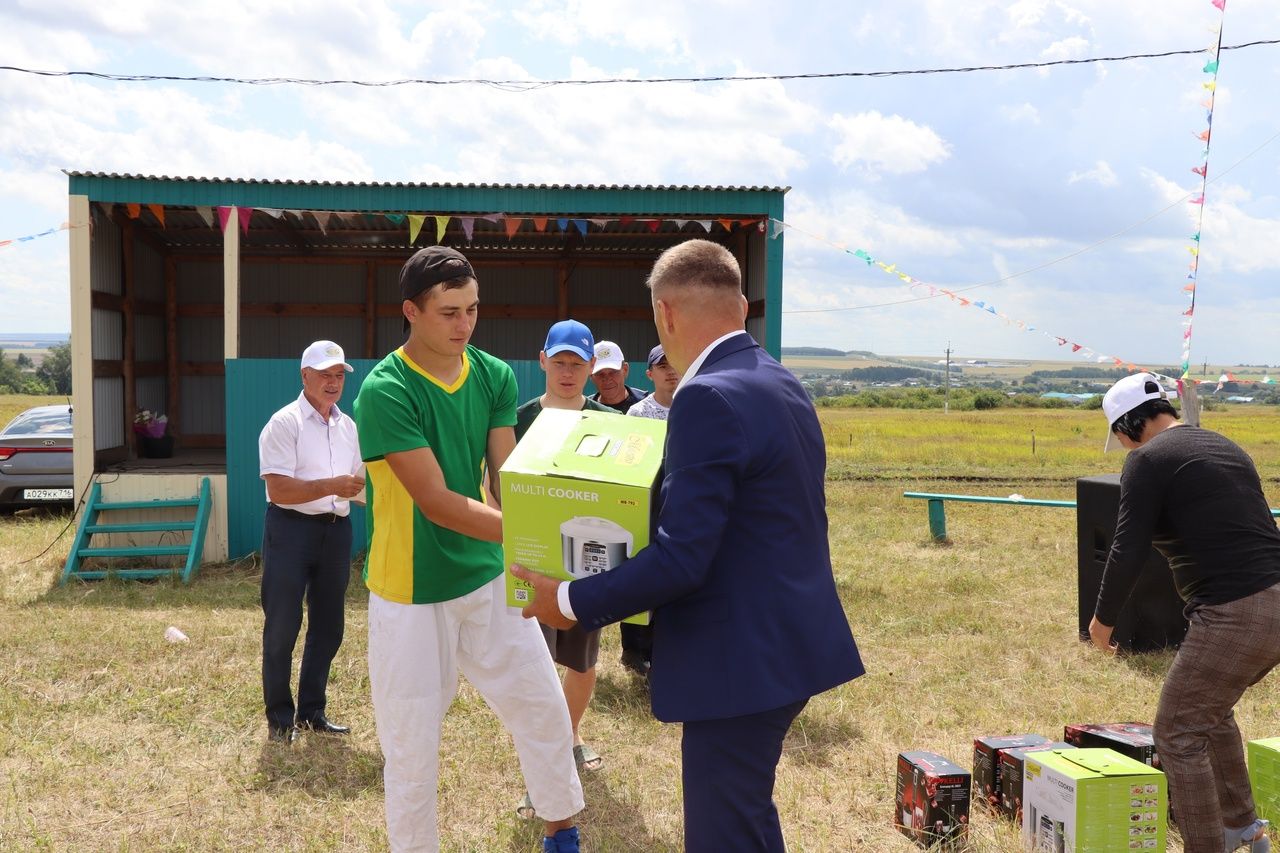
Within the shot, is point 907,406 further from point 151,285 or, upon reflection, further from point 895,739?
point 895,739

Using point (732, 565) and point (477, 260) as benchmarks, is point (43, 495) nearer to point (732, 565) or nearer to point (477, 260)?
point (477, 260)

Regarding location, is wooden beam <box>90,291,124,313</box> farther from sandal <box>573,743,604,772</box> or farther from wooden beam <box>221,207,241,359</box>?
sandal <box>573,743,604,772</box>

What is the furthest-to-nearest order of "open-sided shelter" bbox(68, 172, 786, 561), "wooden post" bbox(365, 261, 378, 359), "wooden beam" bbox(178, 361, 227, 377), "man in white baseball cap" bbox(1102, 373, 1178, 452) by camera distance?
"wooden post" bbox(365, 261, 378, 359) → "wooden beam" bbox(178, 361, 227, 377) → "open-sided shelter" bbox(68, 172, 786, 561) → "man in white baseball cap" bbox(1102, 373, 1178, 452)

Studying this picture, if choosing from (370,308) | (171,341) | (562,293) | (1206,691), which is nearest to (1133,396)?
(1206,691)

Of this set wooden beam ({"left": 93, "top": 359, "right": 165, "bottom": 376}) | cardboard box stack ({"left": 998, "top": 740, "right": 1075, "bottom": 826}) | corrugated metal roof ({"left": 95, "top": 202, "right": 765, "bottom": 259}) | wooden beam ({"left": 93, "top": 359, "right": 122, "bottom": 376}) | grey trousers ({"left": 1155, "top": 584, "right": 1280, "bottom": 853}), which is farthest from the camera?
corrugated metal roof ({"left": 95, "top": 202, "right": 765, "bottom": 259})

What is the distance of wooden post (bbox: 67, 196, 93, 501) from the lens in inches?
387

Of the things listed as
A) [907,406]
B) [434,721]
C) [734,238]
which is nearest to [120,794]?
[434,721]

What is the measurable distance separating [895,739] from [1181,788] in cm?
176

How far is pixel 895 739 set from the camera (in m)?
5.09

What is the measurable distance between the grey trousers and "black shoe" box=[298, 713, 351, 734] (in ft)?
11.9

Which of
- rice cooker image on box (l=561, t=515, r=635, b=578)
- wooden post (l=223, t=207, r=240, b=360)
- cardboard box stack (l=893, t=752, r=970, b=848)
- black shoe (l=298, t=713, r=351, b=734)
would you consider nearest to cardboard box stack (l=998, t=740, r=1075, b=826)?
cardboard box stack (l=893, t=752, r=970, b=848)

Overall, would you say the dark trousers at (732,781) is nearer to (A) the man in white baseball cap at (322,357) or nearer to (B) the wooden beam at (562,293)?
(A) the man in white baseball cap at (322,357)

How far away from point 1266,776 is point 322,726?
13.7 ft

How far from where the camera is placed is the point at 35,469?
41.0 feet
